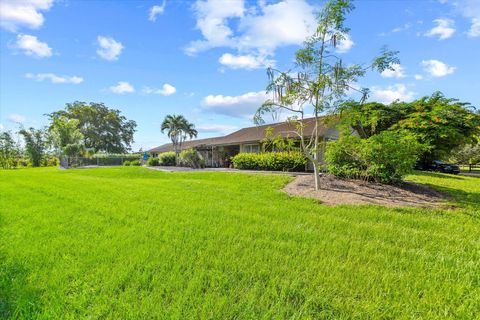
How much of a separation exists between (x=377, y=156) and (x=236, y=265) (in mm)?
8376

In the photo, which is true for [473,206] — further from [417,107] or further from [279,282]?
[417,107]

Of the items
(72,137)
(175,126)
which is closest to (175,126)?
(175,126)

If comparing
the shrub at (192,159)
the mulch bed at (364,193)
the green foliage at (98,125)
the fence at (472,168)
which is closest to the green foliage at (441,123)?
the mulch bed at (364,193)

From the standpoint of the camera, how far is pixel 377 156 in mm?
9398

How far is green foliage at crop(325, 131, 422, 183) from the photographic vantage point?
9.05 metres

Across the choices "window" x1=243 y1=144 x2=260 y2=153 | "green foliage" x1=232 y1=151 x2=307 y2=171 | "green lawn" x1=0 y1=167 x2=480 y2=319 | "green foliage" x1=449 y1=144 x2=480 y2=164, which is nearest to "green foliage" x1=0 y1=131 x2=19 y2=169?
"window" x1=243 y1=144 x2=260 y2=153

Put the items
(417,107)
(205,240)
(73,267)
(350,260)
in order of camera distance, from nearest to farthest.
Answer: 1. (73,267)
2. (350,260)
3. (205,240)
4. (417,107)

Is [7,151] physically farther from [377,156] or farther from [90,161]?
[377,156]

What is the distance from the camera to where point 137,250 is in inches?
141

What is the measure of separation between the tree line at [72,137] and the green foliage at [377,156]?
122ft

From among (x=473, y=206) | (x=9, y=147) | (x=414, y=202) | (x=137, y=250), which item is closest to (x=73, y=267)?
(x=137, y=250)

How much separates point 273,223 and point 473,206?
22.1ft

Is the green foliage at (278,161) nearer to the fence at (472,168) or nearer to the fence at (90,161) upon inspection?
the fence at (90,161)

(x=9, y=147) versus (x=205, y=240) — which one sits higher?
(x=9, y=147)
